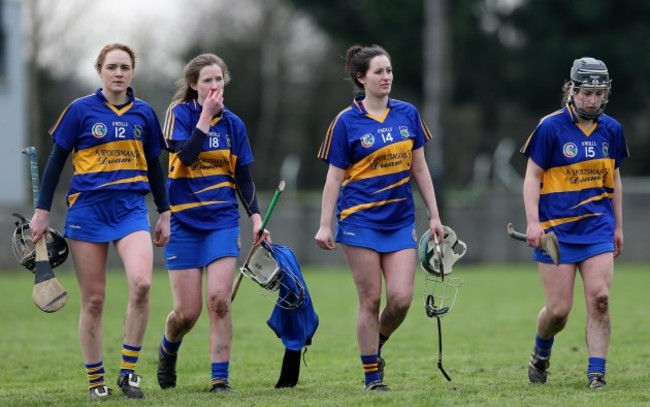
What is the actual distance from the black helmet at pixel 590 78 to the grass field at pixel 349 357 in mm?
1900

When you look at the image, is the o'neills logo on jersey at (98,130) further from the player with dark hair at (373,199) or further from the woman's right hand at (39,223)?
the player with dark hair at (373,199)

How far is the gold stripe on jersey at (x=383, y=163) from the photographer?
8.12 metres

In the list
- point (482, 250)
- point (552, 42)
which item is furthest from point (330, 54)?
point (482, 250)

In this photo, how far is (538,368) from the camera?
8.57 meters

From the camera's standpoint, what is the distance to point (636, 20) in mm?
34781

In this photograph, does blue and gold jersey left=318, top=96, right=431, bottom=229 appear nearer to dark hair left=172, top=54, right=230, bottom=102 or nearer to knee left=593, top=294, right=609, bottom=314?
dark hair left=172, top=54, right=230, bottom=102

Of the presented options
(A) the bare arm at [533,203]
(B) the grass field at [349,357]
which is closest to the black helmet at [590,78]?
(A) the bare arm at [533,203]

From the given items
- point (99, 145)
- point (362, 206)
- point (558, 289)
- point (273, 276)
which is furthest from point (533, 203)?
point (99, 145)

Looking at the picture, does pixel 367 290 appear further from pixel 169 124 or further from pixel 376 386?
pixel 169 124

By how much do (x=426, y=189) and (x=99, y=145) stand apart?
2259mm

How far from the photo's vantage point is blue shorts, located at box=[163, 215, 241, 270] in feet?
26.9

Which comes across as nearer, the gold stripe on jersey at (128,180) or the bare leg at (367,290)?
the gold stripe on jersey at (128,180)

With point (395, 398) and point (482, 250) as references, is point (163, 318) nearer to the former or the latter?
point (395, 398)

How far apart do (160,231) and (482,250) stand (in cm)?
1982
